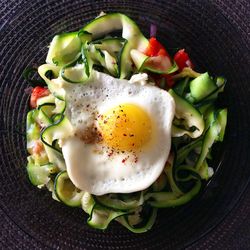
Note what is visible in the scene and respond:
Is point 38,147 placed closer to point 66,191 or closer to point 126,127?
point 66,191

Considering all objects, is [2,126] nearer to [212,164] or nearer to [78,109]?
[78,109]

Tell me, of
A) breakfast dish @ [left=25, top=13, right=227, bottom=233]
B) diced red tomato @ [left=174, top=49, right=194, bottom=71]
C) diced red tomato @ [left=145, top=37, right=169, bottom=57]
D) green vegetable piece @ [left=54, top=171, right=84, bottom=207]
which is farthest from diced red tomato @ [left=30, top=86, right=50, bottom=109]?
diced red tomato @ [left=174, top=49, right=194, bottom=71]

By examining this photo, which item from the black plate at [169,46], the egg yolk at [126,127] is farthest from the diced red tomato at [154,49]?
the egg yolk at [126,127]

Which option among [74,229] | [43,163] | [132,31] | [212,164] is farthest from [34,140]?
[212,164]

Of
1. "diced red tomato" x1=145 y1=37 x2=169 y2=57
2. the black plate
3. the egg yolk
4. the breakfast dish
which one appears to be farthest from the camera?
the black plate

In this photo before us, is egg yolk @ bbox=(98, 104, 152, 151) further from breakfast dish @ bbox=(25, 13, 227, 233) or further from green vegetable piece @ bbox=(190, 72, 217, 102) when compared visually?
green vegetable piece @ bbox=(190, 72, 217, 102)

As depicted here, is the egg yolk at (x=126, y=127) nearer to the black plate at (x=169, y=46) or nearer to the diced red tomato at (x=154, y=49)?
the diced red tomato at (x=154, y=49)
